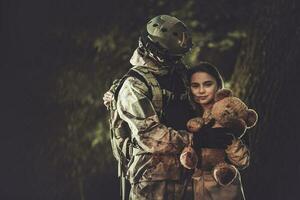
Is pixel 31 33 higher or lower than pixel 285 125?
higher

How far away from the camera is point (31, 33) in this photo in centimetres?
619

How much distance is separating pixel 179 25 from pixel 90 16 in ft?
2.69

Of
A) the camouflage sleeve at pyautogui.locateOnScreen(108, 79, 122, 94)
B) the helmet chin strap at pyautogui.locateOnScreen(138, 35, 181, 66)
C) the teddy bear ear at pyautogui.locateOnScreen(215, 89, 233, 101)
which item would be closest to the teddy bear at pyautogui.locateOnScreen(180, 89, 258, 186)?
the teddy bear ear at pyautogui.locateOnScreen(215, 89, 233, 101)

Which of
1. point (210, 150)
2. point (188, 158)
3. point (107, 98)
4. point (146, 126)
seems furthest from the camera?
point (107, 98)

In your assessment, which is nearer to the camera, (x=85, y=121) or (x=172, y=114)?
(x=172, y=114)

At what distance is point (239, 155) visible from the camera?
18.8 ft

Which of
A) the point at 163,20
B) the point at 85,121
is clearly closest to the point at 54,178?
the point at 85,121

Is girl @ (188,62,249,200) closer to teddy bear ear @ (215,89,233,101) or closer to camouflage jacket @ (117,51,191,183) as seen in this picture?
teddy bear ear @ (215,89,233,101)

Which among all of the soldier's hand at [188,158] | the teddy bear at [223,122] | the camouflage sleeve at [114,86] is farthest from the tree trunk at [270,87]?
the camouflage sleeve at [114,86]

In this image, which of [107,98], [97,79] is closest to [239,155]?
[107,98]

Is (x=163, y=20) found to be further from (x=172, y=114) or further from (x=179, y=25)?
(x=172, y=114)

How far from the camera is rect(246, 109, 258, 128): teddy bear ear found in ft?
18.7

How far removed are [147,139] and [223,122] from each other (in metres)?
0.55

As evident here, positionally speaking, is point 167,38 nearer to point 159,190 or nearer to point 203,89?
point 203,89
